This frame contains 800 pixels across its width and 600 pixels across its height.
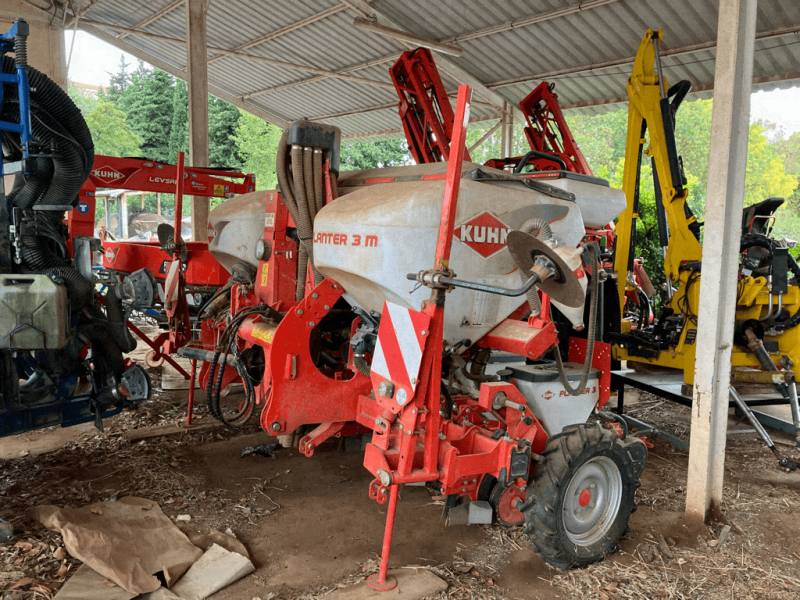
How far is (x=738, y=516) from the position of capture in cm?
377

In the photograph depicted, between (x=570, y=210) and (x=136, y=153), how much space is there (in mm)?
25884

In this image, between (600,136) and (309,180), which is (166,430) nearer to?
(309,180)

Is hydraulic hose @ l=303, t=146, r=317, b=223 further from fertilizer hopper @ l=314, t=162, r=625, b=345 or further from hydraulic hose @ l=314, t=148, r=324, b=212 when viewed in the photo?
fertilizer hopper @ l=314, t=162, r=625, b=345

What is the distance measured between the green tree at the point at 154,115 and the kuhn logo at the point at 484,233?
88.4ft

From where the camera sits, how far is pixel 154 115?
2753cm

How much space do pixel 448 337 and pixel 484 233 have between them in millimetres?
572

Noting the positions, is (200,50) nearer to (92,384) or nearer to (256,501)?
(92,384)

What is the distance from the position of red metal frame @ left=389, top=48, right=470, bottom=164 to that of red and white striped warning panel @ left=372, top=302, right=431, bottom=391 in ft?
18.2

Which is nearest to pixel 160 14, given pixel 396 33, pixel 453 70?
pixel 396 33

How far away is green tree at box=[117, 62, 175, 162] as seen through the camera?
2725 cm

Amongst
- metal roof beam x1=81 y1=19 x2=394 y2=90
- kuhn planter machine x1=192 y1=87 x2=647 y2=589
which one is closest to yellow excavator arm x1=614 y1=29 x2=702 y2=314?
kuhn planter machine x1=192 y1=87 x2=647 y2=589

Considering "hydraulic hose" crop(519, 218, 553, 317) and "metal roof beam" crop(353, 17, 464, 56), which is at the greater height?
"metal roof beam" crop(353, 17, 464, 56)

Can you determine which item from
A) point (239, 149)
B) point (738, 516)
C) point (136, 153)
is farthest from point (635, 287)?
point (136, 153)

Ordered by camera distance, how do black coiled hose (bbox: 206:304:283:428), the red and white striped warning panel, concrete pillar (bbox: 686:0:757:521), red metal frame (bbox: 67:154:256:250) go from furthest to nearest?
red metal frame (bbox: 67:154:256:250)
black coiled hose (bbox: 206:304:283:428)
concrete pillar (bbox: 686:0:757:521)
the red and white striped warning panel
